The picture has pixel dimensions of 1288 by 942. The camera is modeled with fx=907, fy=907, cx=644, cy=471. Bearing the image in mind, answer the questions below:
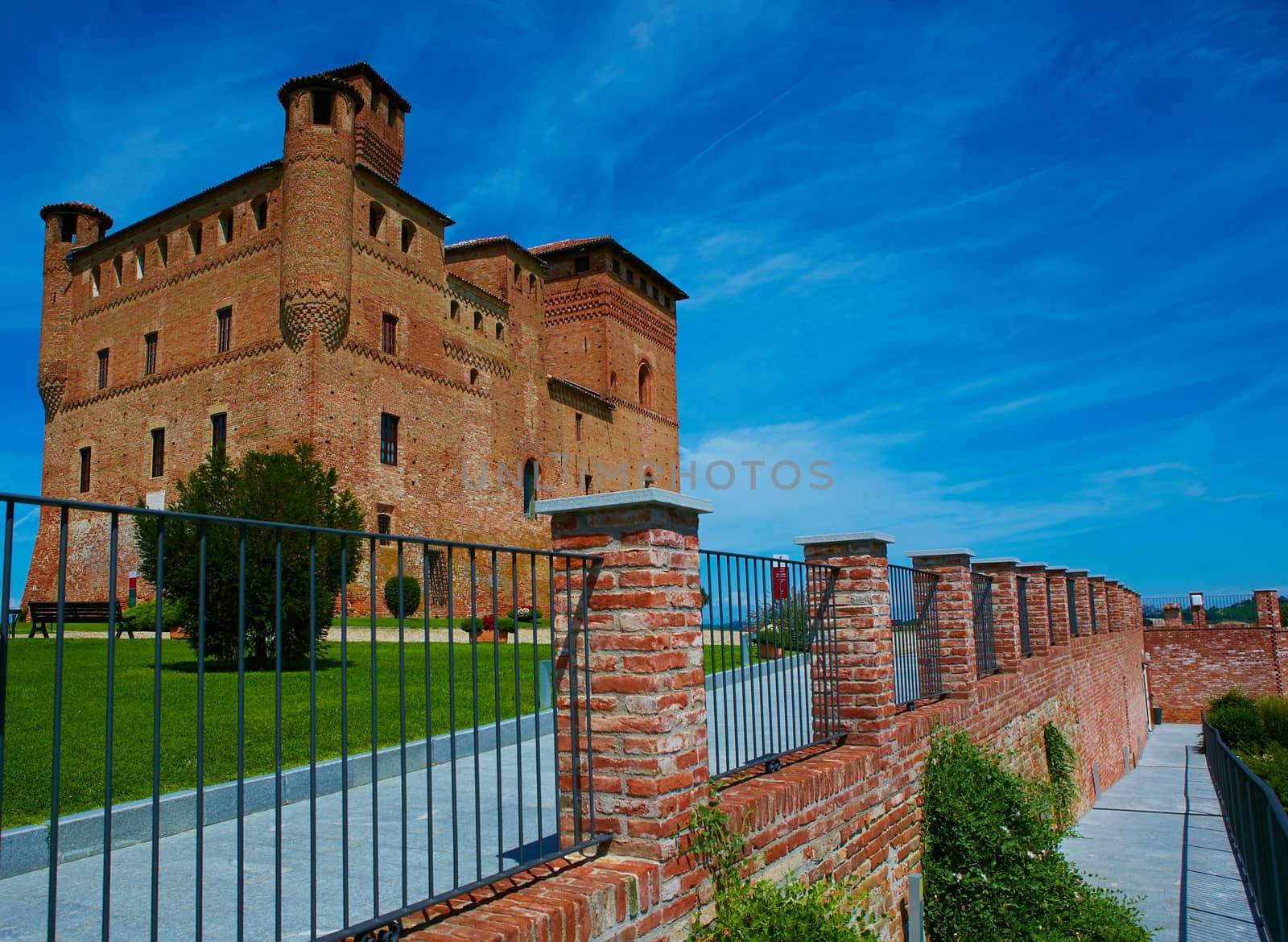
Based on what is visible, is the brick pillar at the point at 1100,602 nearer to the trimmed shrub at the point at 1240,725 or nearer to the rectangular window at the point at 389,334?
the trimmed shrub at the point at 1240,725

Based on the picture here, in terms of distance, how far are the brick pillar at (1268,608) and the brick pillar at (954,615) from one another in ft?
103

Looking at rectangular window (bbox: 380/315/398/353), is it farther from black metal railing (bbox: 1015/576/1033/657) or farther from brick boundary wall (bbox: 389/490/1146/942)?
brick boundary wall (bbox: 389/490/1146/942)

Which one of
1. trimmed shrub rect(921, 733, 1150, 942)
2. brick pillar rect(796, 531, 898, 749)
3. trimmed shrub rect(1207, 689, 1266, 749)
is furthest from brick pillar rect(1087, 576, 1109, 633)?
brick pillar rect(796, 531, 898, 749)

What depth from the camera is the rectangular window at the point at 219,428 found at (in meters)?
25.2

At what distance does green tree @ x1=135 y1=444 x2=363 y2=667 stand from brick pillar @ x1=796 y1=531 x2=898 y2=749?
22.4 ft

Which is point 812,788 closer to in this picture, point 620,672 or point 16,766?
point 620,672

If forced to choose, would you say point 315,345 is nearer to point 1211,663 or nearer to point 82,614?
point 82,614

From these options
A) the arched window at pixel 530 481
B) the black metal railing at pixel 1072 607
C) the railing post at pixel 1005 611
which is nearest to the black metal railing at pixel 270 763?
the railing post at pixel 1005 611

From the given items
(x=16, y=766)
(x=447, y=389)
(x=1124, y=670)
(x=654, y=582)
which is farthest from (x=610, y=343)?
(x=654, y=582)

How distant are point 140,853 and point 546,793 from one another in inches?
98.4

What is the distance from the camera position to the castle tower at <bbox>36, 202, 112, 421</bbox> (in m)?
29.9

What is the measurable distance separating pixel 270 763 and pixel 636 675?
5.33m

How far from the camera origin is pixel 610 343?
126ft

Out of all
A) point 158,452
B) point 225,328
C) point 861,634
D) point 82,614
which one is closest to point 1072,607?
point 861,634
